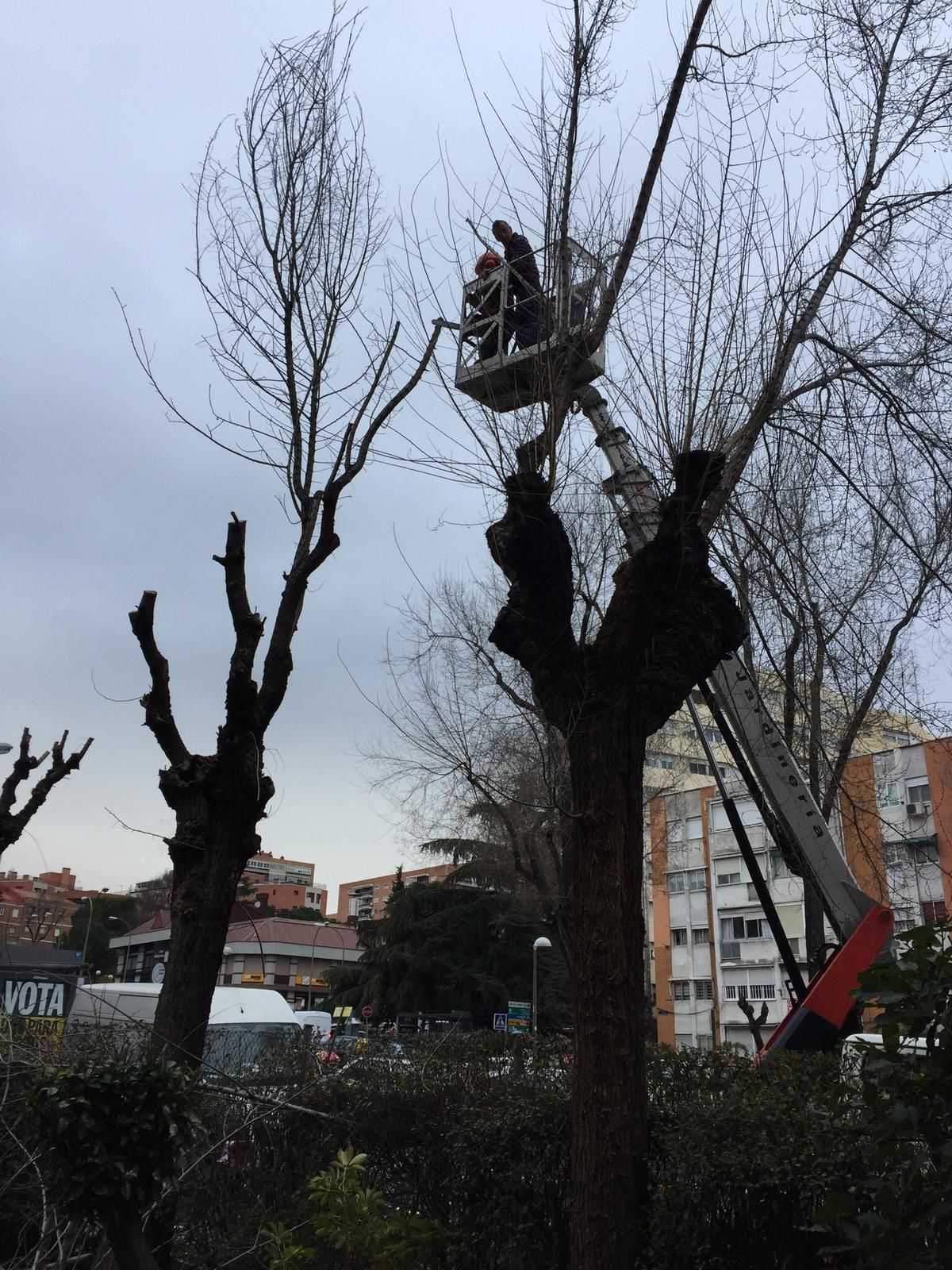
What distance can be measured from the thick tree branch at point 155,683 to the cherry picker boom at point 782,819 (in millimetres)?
3054

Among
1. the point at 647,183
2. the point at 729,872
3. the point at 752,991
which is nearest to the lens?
the point at 647,183

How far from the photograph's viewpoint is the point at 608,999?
173 inches

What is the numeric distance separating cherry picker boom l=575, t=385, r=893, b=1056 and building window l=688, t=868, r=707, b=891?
41485 mm

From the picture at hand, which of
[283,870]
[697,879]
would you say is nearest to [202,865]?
[697,879]

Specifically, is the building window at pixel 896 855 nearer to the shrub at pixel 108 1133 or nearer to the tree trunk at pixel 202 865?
the tree trunk at pixel 202 865

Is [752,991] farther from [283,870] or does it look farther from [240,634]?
[283,870]

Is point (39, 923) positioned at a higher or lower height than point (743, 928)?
lower

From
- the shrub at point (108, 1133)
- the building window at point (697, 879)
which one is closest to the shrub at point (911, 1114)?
the shrub at point (108, 1133)

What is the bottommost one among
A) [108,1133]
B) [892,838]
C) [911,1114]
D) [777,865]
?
[108,1133]

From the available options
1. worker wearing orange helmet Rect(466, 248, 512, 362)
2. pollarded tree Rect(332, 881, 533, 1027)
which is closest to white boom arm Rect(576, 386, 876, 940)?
worker wearing orange helmet Rect(466, 248, 512, 362)

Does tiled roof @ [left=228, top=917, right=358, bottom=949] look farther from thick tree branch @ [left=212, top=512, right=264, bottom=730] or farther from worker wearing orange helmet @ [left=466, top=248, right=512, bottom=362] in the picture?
worker wearing orange helmet @ [left=466, top=248, right=512, bottom=362]

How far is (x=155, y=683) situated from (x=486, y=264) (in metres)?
3.67

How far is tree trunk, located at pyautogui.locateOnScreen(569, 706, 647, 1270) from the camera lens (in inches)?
162

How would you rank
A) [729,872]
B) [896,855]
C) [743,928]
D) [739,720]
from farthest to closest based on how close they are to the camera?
[729,872]
[743,928]
[896,855]
[739,720]
